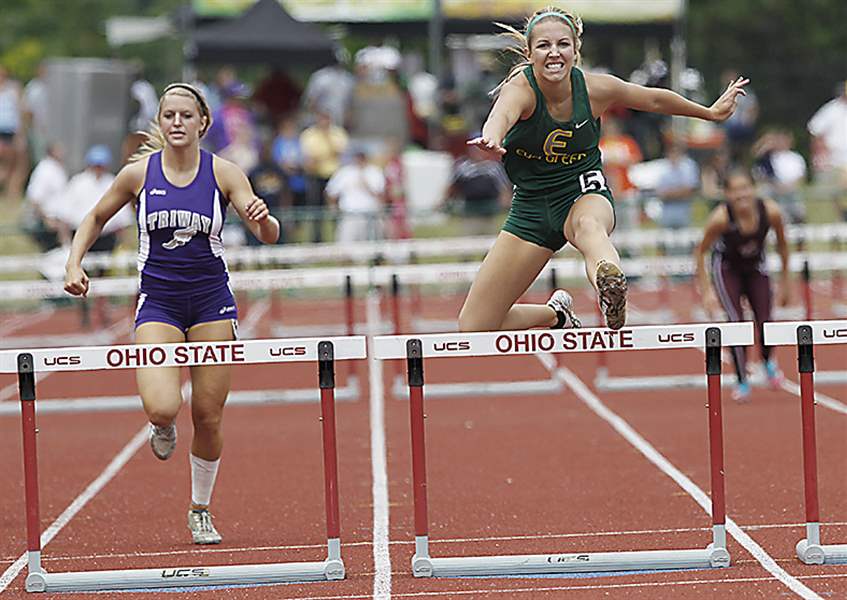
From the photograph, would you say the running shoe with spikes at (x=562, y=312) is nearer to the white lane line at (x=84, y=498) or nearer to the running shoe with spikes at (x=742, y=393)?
the white lane line at (x=84, y=498)

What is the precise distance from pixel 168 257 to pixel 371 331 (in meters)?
10.2

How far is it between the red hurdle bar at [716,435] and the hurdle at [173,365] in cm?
146

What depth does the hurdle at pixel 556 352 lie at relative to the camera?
6676 mm

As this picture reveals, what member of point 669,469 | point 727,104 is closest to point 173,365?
point 727,104

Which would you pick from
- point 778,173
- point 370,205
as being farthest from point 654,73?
point 370,205

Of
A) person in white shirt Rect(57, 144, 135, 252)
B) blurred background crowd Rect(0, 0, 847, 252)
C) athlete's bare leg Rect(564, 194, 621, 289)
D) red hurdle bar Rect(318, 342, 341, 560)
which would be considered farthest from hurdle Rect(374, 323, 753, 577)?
person in white shirt Rect(57, 144, 135, 252)

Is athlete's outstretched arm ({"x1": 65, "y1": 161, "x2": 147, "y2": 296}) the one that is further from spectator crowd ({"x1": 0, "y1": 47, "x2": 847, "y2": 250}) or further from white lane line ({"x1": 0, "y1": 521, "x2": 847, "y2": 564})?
spectator crowd ({"x1": 0, "y1": 47, "x2": 847, "y2": 250})

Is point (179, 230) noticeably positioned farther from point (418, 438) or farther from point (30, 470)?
point (418, 438)

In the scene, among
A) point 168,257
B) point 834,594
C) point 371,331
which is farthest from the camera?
point 371,331

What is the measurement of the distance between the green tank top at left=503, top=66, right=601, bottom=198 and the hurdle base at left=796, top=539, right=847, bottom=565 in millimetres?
1904

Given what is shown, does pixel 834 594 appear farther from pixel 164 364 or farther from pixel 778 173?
pixel 778 173

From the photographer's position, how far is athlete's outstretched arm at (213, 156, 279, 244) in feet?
24.0

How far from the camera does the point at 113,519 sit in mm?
8609

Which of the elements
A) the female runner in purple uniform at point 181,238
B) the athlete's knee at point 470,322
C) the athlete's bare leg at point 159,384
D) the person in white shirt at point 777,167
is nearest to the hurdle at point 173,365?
the athlete's bare leg at point 159,384
